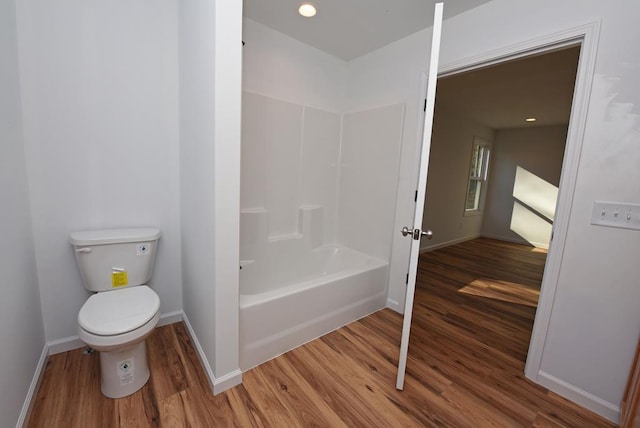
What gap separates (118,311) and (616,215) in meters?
2.56

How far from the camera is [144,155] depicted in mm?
1764

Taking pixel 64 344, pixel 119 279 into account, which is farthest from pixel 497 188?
pixel 64 344

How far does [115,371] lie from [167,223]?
0.93m

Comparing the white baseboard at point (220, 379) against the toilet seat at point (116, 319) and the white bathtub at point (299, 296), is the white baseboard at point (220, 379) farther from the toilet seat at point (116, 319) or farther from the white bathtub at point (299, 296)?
the toilet seat at point (116, 319)

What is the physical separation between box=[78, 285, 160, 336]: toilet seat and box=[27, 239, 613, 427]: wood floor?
43cm

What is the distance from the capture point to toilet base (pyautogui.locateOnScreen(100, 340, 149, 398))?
1326 millimetres

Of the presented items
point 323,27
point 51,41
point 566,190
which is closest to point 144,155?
point 51,41

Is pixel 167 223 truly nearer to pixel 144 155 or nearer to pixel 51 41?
pixel 144 155

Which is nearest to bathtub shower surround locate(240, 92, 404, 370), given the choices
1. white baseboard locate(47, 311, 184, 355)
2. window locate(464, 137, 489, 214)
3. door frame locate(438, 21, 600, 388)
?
door frame locate(438, 21, 600, 388)

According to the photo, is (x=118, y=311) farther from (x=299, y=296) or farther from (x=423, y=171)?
(x=423, y=171)

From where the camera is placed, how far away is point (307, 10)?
188 cm

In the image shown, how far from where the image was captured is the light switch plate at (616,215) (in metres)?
1.25

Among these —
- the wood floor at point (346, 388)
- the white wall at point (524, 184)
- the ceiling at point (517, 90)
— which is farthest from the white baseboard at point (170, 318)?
the white wall at point (524, 184)

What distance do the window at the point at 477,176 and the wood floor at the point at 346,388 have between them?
3.79 meters
